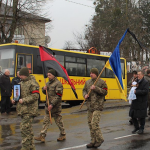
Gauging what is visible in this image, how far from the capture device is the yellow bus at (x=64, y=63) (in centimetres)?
1578

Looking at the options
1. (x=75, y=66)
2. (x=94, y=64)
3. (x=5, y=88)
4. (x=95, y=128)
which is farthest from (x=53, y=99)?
(x=94, y=64)

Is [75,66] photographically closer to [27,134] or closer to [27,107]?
[27,107]

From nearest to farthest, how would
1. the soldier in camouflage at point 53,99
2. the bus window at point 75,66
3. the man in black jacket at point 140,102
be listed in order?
the soldier in camouflage at point 53,99 < the man in black jacket at point 140,102 < the bus window at point 75,66

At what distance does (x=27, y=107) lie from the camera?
21.9 ft

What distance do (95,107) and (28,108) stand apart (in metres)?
1.65

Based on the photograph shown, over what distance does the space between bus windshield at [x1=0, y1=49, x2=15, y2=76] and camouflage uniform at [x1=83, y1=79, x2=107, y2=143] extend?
28.2ft

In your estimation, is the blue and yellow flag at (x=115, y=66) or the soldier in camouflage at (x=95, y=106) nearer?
the soldier in camouflage at (x=95, y=106)

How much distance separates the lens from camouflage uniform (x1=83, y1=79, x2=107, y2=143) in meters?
7.36

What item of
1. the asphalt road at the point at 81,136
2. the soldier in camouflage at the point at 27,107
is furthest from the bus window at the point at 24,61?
the soldier in camouflage at the point at 27,107

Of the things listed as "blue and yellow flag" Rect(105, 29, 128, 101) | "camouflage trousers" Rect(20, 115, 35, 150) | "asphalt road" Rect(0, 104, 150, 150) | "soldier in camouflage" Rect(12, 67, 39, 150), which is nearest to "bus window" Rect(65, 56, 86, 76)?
"asphalt road" Rect(0, 104, 150, 150)

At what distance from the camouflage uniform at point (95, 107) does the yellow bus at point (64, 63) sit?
8.53 m

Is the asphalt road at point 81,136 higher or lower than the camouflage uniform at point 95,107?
lower

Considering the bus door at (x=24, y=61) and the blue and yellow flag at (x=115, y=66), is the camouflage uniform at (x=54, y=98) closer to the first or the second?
the blue and yellow flag at (x=115, y=66)

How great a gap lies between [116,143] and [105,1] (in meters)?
48.9
